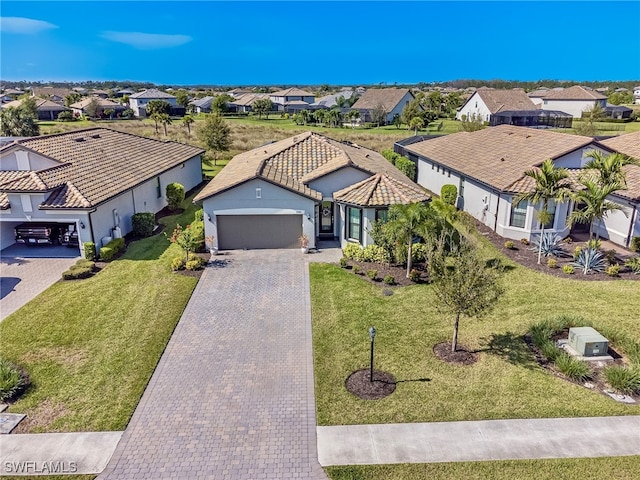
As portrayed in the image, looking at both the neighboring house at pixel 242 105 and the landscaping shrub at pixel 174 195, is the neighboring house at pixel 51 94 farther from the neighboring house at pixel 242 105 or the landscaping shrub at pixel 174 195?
the landscaping shrub at pixel 174 195

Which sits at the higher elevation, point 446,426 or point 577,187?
point 577,187

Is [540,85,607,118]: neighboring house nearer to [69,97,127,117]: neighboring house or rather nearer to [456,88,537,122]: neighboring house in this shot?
[456,88,537,122]: neighboring house

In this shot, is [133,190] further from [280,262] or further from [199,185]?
[199,185]

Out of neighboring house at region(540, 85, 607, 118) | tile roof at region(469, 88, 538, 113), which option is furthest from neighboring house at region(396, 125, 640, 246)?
neighboring house at region(540, 85, 607, 118)

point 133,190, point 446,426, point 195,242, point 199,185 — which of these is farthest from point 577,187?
point 199,185

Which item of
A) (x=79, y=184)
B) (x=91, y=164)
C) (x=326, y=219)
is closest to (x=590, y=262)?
(x=326, y=219)

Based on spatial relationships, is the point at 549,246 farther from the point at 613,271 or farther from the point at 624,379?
the point at 624,379
